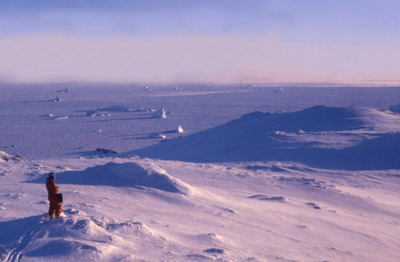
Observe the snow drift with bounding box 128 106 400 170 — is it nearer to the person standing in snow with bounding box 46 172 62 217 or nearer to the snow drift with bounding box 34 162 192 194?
the snow drift with bounding box 34 162 192 194

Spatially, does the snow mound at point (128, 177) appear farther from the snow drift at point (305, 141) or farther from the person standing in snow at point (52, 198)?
the snow drift at point (305, 141)

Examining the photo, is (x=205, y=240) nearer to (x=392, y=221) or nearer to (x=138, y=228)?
(x=138, y=228)

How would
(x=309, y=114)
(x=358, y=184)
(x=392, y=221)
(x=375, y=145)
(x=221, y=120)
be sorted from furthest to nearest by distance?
(x=221, y=120) → (x=309, y=114) → (x=375, y=145) → (x=358, y=184) → (x=392, y=221)

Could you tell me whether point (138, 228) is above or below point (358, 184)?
above

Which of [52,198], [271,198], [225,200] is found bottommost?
[271,198]

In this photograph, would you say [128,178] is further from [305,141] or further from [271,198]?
[305,141]

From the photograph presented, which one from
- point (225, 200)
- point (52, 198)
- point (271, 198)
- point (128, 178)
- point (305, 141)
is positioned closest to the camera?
point (52, 198)

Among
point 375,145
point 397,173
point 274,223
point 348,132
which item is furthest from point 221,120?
point 274,223

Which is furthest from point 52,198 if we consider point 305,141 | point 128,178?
point 305,141
